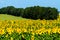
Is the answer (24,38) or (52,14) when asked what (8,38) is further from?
(52,14)

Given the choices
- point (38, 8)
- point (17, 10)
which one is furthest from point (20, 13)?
point (38, 8)

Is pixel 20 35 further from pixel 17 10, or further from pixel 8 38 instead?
pixel 17 10

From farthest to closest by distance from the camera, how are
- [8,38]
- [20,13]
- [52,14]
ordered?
1. [20,13]
2. [52,14]
3. [8,38]

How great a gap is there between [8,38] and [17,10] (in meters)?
44.7

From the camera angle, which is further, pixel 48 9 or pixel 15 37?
pixel 48 9

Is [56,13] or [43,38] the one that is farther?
[56,13]

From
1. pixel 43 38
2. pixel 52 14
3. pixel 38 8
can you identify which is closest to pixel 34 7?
pixel 38 8

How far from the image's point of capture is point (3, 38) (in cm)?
1189

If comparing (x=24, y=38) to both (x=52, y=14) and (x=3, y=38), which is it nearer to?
(x=3, y=38)

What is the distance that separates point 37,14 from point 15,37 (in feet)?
119

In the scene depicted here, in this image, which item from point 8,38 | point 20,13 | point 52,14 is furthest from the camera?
point 20,13

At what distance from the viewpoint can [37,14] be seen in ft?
158

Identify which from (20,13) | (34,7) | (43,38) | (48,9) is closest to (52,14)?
(48,9)

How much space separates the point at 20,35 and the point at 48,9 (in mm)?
35112
